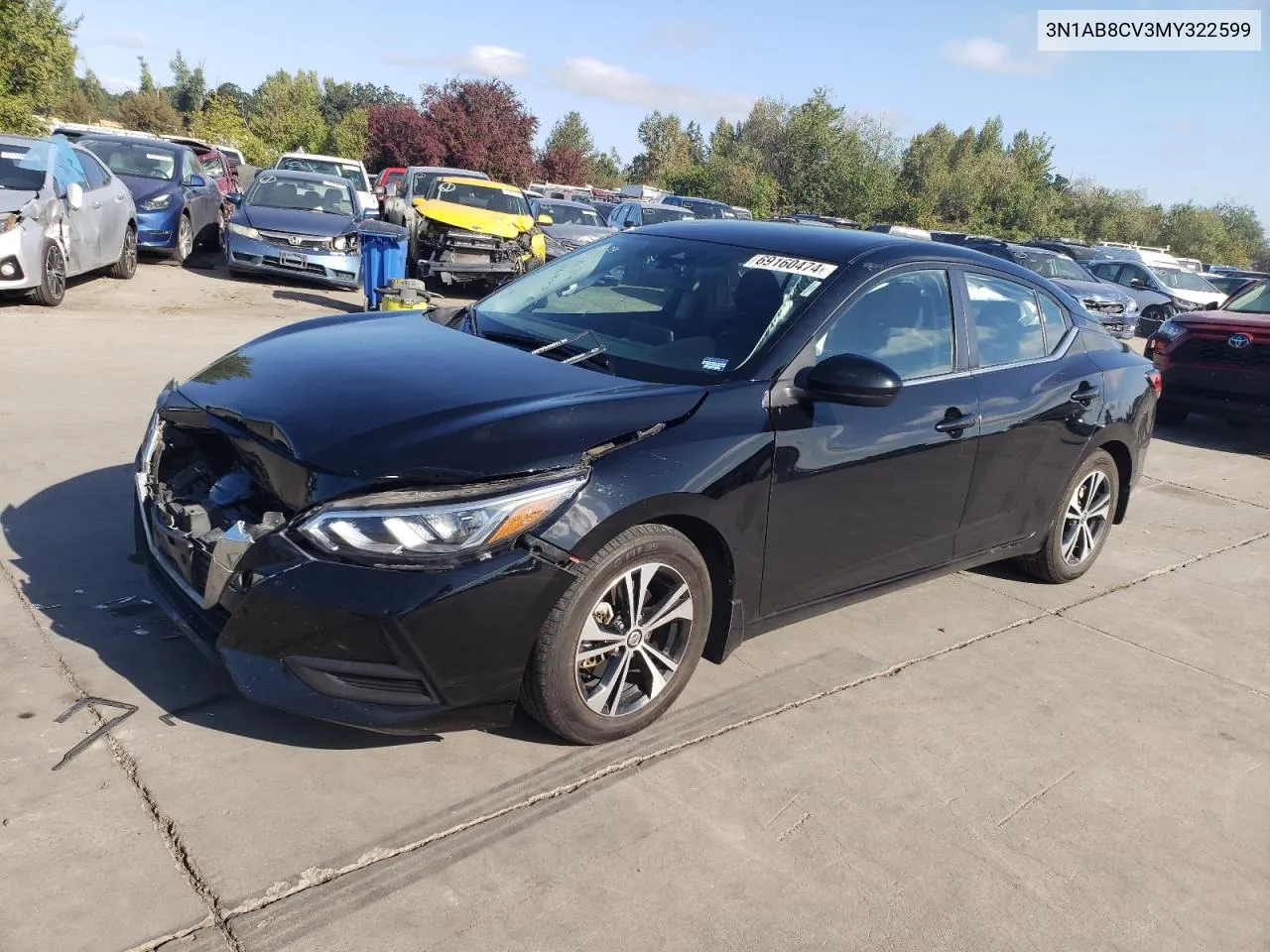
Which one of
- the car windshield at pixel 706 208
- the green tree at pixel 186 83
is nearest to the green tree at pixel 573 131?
the green tree at pixel 186 83

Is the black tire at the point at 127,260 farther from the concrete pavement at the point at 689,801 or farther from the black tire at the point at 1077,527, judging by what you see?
the black tire at the point at 1077,527

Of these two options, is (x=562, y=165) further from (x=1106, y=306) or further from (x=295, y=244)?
(x=295, y=244)

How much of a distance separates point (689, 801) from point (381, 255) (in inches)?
392

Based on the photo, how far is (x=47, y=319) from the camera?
392 inches

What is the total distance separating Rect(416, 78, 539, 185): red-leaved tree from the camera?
42.2m

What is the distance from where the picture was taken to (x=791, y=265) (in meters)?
4.21

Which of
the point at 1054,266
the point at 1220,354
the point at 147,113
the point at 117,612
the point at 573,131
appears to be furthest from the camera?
the point at 573,131

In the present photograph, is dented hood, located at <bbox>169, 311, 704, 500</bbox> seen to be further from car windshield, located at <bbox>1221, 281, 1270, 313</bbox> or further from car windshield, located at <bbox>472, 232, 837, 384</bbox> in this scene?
car windshield, located at <bbox>1221, 281, 1270, 313</bbox>

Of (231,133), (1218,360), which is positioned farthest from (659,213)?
(231,133)

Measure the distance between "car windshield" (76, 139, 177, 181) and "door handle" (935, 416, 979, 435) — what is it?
1363 cm

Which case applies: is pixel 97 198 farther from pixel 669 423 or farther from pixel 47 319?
pixel 669 423

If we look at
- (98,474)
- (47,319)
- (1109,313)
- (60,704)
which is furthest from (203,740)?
(1109,313)

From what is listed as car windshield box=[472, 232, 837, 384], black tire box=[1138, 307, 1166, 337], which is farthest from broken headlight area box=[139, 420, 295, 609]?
black tire box=[1138, 307, 1166, 337]

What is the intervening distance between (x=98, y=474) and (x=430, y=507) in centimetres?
343
